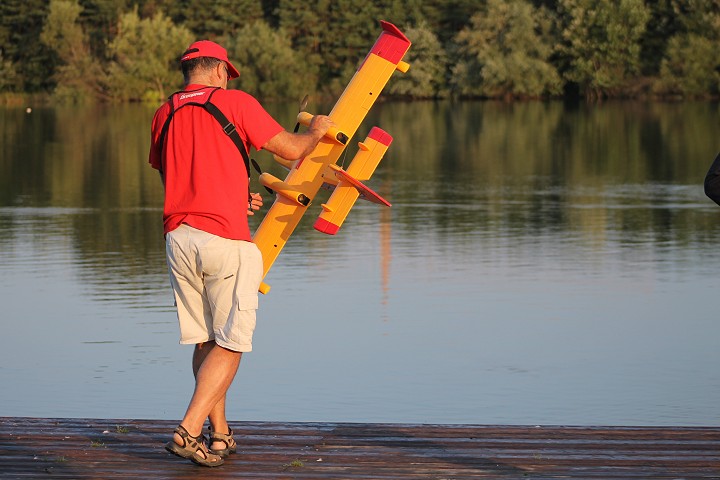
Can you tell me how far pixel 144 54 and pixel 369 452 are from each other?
7289 centimetres

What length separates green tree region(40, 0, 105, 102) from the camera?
79.1m

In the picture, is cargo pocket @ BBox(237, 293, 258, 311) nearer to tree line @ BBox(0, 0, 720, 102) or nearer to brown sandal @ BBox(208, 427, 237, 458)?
brown sandal @ BBox(208, 427, 237, 458)

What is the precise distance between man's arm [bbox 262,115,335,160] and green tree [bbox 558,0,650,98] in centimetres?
6999

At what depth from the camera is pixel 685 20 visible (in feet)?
243

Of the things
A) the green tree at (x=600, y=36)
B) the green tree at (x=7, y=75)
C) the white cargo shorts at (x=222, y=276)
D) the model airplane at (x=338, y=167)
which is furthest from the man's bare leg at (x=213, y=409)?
the green tree at (x=7, y=75)

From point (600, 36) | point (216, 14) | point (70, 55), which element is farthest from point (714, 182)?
point (216, 14)

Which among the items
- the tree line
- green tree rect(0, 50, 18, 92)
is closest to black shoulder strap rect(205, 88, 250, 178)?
the tree line

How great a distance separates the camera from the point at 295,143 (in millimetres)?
5781

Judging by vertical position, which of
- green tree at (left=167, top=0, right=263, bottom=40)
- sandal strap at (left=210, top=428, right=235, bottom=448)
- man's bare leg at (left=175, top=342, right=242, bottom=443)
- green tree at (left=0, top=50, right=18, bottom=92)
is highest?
man's bare leg at (left=175, top=342, right=242, bottom=443)

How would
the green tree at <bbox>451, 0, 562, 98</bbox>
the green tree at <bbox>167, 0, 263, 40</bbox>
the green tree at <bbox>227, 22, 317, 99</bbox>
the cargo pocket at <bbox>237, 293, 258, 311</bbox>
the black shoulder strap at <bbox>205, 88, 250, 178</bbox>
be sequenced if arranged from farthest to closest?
the green tree at <bbox>167, 0, 263, 40</bbox>
the green tree at <bbox>227, 22, 317, 99</bbox>
the green tree at <bbox>451, 0, 562, 98</bbox>
the cargo pocket at <bbox>237, 293, 258, 311</bbox>
the black shoulder strap at <bbox>205, 88, 250, 178</bbox>

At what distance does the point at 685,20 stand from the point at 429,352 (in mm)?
65487

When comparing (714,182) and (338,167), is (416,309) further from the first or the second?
(714,182)

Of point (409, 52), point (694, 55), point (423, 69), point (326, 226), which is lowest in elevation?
point (423, 69)

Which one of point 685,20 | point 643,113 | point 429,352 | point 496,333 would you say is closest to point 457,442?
point 429,352
